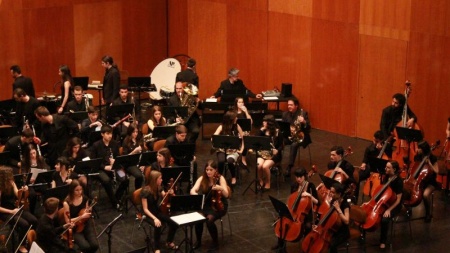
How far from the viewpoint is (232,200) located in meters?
12.9

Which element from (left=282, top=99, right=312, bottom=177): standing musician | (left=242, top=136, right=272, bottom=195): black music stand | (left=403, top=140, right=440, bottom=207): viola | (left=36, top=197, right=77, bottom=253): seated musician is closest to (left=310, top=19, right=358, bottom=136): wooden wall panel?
(left=282, top=99, right=312, bottom=177): standing musician

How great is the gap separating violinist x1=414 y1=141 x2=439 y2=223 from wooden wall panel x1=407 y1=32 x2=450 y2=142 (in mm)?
3020

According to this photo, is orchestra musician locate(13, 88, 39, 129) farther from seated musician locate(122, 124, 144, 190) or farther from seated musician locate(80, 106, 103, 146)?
seated musician locate(122, 124, 144, 190)

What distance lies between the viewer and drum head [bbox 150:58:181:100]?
18062mm

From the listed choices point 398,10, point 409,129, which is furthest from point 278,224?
point 398,10

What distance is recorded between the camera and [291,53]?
1756 cm

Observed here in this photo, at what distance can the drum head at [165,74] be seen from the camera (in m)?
18.1

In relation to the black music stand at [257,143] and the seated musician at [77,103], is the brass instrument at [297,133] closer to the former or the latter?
the black music stand at [257,143]

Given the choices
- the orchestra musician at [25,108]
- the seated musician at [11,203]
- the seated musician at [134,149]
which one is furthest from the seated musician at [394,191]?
the orchestra musician at [25,108]

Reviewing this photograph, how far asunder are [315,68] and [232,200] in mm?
5325

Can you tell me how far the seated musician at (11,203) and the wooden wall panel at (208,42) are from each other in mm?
9399

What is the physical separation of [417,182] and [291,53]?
657cm

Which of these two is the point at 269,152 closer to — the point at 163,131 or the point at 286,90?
the point at 163,131

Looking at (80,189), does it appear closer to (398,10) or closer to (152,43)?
(398,10)
